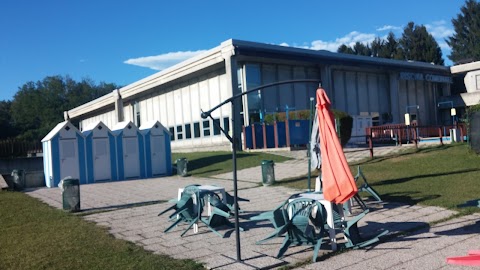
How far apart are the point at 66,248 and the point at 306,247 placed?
3650mm

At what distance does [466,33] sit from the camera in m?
76.4

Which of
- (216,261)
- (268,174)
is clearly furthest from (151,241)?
(268,174)

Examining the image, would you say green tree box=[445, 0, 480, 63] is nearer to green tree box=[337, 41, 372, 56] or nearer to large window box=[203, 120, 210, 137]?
green tree box=[337, 41, 372, 56]

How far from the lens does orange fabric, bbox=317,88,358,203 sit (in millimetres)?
5617

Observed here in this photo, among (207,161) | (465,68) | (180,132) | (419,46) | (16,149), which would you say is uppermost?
(419,46)

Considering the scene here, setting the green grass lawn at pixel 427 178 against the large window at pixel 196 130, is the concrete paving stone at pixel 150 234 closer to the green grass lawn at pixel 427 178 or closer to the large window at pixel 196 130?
the green grass lawn at pixel 427 178

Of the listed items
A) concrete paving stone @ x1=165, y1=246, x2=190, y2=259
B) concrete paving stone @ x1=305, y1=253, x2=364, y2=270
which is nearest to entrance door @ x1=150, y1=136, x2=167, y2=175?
concrete paving stone @ x1=165, y1=246, x2=190, y2=259

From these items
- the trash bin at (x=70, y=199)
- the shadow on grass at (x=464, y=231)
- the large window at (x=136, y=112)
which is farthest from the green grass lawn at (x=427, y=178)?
the large window at (x=136, y=112)

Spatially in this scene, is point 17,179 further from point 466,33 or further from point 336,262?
point 466,33

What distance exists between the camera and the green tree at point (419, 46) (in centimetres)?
7306

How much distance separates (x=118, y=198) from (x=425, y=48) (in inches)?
Answer: 2829

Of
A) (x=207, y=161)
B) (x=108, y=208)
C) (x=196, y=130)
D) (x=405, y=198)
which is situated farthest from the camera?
(x=196, y=130)

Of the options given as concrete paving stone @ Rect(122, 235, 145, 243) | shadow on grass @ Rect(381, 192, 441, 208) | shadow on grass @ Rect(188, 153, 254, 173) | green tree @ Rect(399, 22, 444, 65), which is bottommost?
concrete paving stone @ Rect(122, 235, 145, 243)

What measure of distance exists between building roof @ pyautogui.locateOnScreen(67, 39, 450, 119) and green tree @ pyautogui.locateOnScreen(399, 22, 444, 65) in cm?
3104
